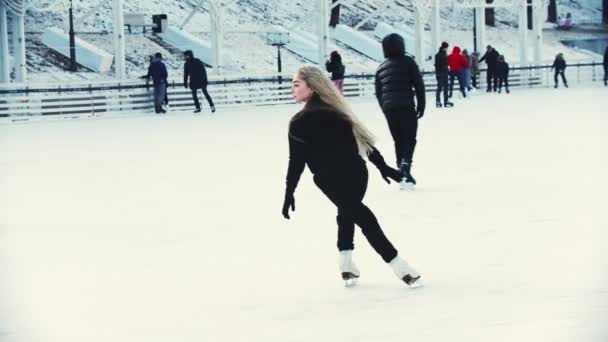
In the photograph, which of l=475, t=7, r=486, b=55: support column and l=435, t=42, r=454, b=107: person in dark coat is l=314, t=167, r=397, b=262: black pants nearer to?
l=435, t=42, r=454, b=107: person in dark coat

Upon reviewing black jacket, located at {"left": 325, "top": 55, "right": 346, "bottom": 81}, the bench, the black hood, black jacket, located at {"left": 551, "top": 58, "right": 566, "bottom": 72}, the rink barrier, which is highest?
the bench

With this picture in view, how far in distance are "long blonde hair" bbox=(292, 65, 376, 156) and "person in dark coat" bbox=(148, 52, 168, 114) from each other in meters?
23.7

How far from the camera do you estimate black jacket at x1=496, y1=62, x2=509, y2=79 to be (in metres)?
39.9

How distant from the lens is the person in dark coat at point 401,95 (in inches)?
452

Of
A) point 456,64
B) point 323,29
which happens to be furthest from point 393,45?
point 323,29

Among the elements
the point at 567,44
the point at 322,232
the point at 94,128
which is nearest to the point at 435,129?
the point at 94,128

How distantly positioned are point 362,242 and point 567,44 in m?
49.5

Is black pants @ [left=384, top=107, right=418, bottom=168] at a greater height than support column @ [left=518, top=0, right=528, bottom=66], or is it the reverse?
support column @ [left=518, top=0, right=528, bottom=66]

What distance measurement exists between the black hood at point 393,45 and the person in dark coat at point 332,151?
15.5 ft

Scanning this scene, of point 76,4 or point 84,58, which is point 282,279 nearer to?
point 84,58

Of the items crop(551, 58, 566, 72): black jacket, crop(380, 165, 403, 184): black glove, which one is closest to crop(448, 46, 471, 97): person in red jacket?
crop(551, 58, 566, 72): black jacket

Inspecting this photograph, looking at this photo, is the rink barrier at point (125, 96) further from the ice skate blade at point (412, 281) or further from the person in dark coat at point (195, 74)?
the ice skate blade at point (412, 281)

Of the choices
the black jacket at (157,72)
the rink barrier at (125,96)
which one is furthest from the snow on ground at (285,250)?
the black jacket at (157,72)

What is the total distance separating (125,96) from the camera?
103 ft
